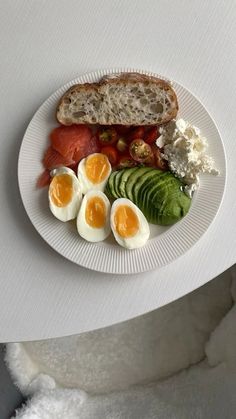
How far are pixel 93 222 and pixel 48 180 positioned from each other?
6.2 inches

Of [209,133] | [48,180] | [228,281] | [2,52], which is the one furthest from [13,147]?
[228,281]

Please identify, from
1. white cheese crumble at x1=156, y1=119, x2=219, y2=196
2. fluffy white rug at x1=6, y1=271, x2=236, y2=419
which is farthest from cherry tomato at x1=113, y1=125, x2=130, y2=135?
fluffy white rug at x1=6, y1=271, x2=236, y2=419

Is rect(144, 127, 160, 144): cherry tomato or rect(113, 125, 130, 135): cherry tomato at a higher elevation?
rect(144, 127, 160, 144): cherry tomato

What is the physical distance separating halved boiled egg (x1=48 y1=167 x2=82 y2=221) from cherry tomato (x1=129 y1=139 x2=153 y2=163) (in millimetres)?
155

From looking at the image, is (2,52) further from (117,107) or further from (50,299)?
(50,299)

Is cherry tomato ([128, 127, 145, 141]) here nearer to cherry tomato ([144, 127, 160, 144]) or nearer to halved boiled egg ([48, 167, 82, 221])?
cherry tomato ([144, 127, 160, 144])

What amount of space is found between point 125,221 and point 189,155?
22 centimetres

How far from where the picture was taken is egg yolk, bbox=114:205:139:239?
129 centimetres

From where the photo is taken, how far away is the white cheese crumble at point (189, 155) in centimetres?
131

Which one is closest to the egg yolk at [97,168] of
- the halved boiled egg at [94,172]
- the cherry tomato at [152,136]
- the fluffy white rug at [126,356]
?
the halved boiled egg at [94,172]

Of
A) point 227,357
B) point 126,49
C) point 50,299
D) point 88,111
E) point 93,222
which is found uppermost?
point 126,49

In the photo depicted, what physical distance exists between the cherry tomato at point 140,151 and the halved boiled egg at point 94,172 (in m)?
0.07

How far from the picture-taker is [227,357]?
1.63m

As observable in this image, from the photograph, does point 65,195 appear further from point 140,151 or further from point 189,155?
point 189,155
